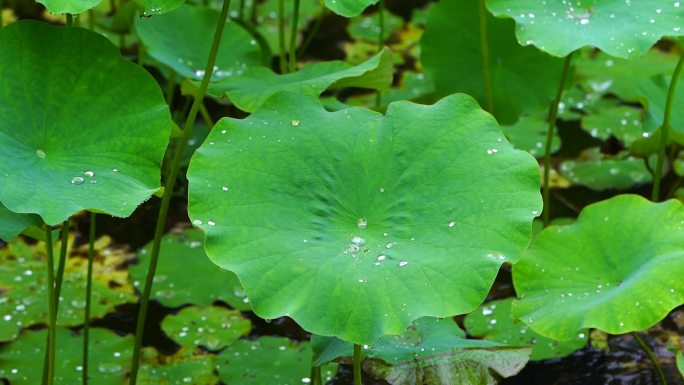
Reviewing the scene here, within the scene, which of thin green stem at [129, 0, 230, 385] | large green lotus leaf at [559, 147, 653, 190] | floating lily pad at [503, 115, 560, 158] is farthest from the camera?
floating lily pad at [503, 115, 560, 158]

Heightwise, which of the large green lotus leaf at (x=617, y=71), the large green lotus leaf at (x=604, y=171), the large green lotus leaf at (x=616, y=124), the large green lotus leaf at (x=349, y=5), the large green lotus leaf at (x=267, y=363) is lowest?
the large green lotus leaf at (x=267, y=363)

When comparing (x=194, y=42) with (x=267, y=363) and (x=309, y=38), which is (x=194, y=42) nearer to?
(x=267, y=363)

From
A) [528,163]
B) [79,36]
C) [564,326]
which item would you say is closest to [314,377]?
[564,326]

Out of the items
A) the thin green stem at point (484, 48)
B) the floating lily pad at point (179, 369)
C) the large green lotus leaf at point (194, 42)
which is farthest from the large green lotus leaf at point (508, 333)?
the large green lotus leaf at point (194, 42)

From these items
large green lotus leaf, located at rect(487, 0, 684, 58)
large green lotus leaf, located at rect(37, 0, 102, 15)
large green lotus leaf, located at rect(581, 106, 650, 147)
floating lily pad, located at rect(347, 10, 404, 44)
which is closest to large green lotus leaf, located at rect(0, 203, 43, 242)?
large green lotus leaf, located at rect(37, 0, 102, 15)

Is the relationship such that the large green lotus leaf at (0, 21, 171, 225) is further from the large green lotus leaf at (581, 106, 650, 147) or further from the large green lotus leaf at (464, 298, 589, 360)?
the large green lotus leaf at (581, 106, 650, 147)

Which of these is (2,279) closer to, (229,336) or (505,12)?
(229,336)

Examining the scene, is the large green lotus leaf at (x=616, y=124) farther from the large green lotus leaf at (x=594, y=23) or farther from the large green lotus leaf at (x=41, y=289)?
the large green lotus leaf at (x=41, y=289)

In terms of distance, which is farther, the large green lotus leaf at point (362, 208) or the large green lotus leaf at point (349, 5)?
the large green lotus leaf at point (349, 5)
